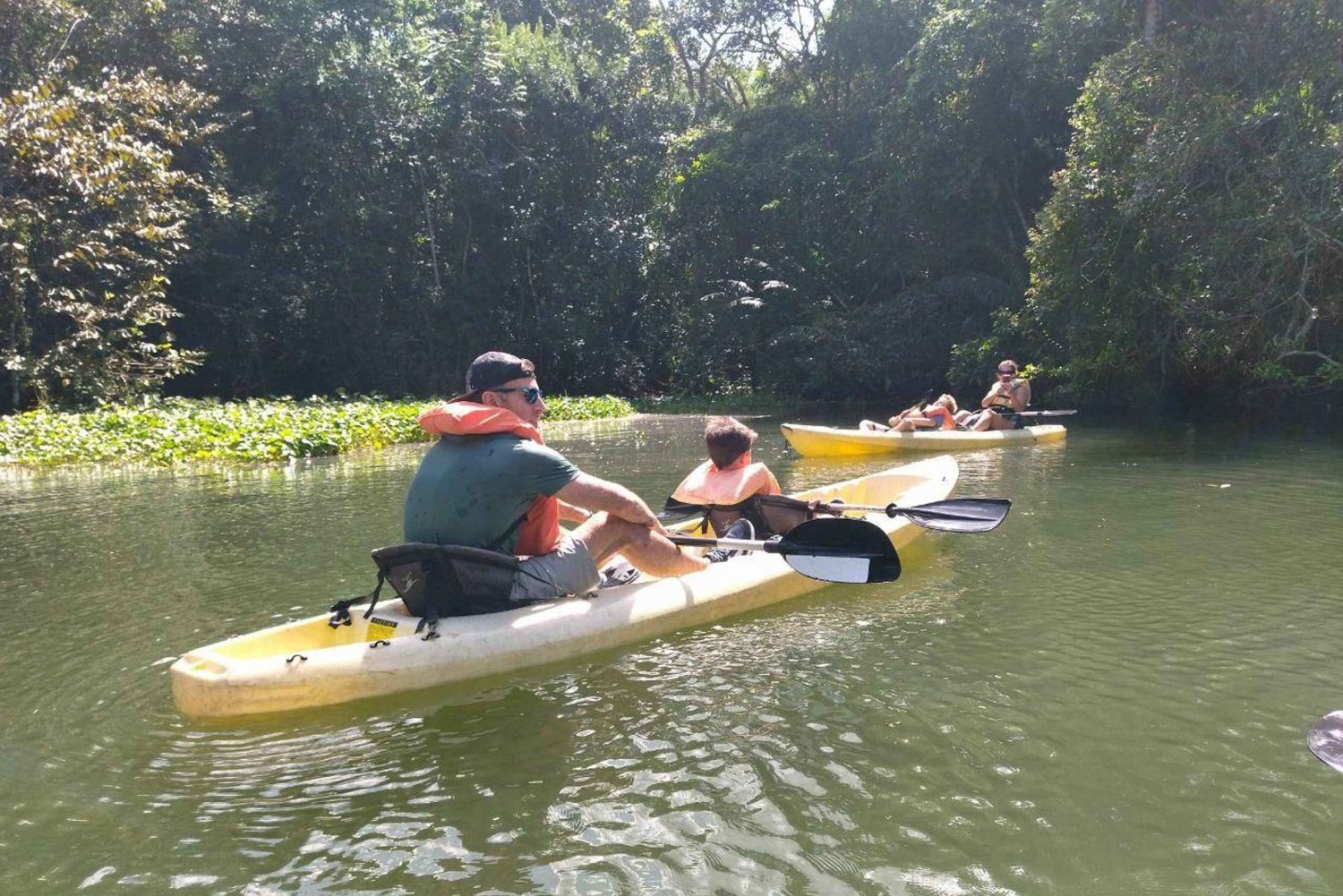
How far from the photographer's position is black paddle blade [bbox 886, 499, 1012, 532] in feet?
18.3

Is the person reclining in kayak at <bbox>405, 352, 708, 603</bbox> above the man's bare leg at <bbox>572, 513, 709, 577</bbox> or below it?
above

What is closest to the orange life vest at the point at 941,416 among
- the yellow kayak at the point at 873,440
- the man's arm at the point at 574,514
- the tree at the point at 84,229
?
the yellow kayak at the point at 873,440

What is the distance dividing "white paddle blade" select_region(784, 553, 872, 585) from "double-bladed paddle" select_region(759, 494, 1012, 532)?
2.51 ft

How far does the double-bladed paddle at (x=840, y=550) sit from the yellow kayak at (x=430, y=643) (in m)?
0.36

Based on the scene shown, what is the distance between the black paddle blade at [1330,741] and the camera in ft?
7.79

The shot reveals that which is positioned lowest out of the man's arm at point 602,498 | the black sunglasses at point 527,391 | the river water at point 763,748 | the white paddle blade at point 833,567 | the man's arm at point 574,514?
the river water at point 763,748

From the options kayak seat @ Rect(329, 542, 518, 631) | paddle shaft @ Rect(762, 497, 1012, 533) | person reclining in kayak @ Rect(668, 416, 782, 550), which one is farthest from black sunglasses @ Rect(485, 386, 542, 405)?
paddle shaft @ Rect(762, 497, 1012, 533)

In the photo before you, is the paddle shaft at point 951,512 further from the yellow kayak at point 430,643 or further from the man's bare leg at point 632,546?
the man's bare leg at point 632,546

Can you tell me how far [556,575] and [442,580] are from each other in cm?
57

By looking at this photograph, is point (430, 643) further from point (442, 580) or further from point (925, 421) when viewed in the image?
point (925, 421)

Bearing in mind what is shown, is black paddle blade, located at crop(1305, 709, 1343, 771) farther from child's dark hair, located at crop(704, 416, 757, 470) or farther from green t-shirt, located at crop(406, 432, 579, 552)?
child's dark hair, located at crop(704, 416, 757, 470)

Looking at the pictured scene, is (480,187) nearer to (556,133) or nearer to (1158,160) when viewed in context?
(556,133)

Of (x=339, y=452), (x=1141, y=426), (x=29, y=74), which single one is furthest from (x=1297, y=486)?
(x=29, y=74)

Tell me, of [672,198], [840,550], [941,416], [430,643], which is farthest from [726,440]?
[672,198]
